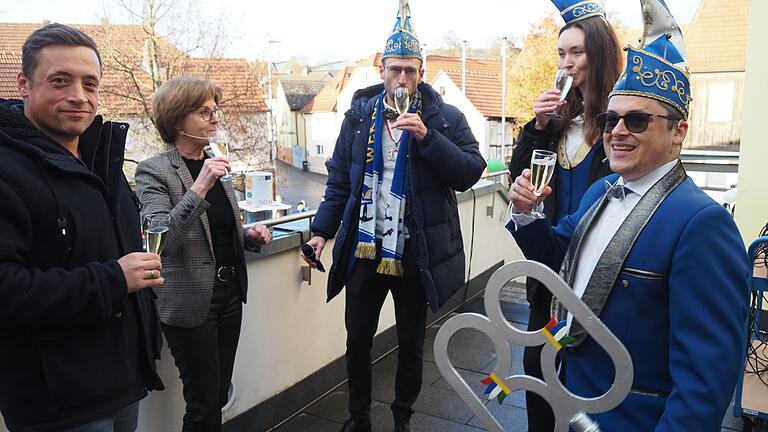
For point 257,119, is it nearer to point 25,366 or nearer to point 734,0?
point 25,366

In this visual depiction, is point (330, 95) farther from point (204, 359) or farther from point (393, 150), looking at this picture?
point (204, 359)

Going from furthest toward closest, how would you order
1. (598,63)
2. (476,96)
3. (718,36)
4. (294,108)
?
(718,36) → (476,96) → (294,108) → (598,63)

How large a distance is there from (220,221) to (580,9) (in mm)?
1634

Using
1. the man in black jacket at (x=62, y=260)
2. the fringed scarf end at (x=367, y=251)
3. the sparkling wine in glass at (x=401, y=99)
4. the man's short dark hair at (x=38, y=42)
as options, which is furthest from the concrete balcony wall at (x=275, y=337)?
the man's short dark hair at (x=38, y=42)

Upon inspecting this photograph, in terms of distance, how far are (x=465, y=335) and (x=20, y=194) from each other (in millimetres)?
3694

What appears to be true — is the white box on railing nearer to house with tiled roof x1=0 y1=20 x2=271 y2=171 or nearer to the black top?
the black top

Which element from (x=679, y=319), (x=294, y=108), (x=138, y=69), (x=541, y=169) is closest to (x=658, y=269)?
(x=679, y=319)

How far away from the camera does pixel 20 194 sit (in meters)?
1.43

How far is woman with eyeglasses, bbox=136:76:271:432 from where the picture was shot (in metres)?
2.20

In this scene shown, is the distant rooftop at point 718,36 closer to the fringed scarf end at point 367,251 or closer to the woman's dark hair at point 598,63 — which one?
the woman's dark hair at point 598,63

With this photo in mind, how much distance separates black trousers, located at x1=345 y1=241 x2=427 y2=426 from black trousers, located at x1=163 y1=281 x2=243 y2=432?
0.63 m

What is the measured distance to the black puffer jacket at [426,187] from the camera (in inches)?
105

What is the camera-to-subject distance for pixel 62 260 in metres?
1.52

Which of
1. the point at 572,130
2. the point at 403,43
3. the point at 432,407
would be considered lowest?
the point at 432,407
